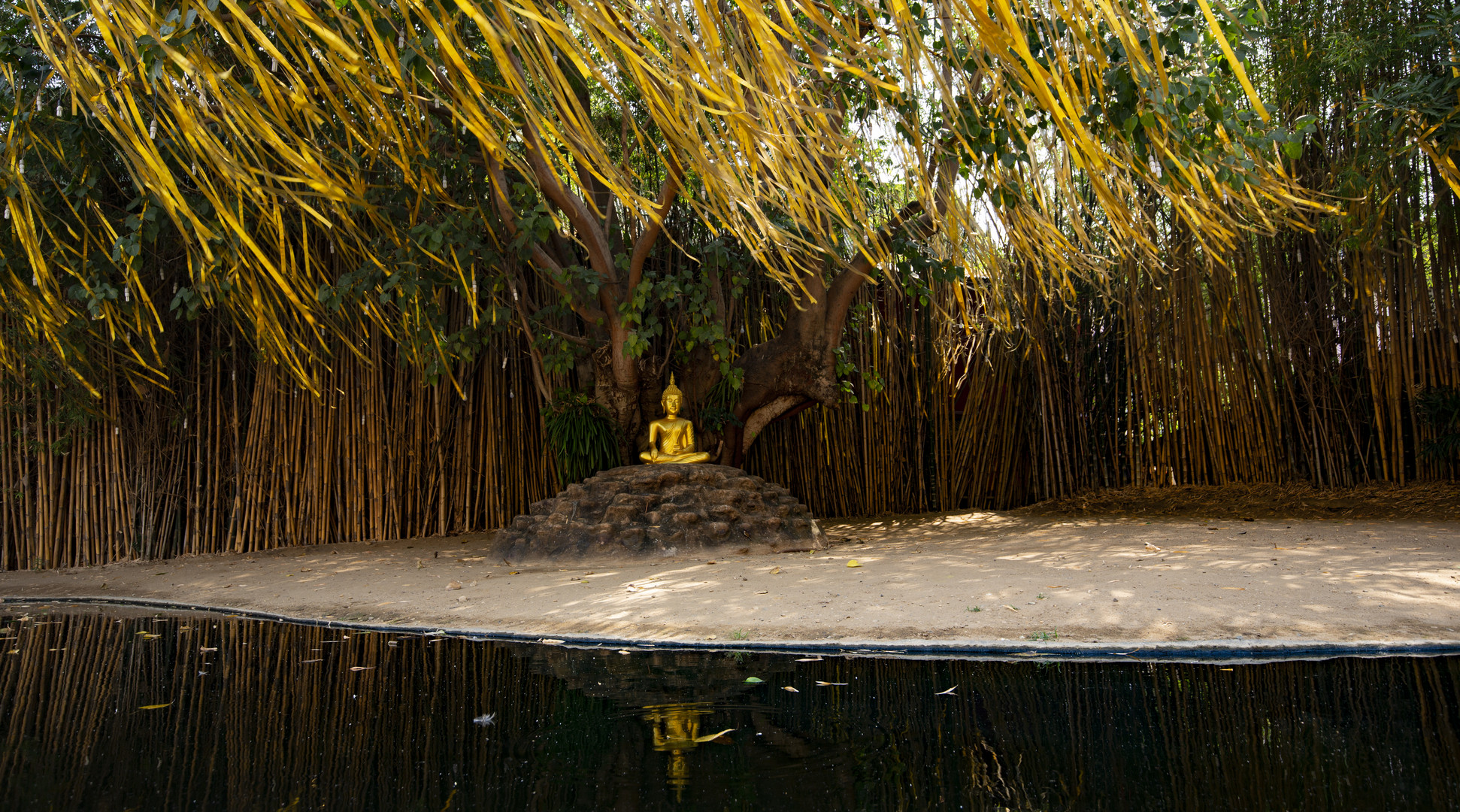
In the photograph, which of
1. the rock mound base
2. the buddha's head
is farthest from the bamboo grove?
the rock mound base

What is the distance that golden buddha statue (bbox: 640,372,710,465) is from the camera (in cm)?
361

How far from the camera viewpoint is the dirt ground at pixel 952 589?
1679 millimetres

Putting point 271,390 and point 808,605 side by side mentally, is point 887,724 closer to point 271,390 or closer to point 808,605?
point 808,605

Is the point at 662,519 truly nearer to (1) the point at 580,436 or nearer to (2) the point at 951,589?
(1) the point at 580,436

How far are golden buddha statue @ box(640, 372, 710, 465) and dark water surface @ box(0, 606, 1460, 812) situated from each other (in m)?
1.91

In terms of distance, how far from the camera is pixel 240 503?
4070 millimetres

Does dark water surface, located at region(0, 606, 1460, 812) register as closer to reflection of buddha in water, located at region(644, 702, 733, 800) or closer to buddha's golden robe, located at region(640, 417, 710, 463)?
reflection of buddha in water, located at region(644, 702, 733, 800)

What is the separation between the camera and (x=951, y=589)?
6.83 feet

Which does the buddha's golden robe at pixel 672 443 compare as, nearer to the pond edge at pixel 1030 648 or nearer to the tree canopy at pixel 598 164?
the tree canopy at pixel 598 164

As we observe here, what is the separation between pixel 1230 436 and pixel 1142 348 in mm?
538

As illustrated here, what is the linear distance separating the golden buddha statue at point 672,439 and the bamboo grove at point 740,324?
0.65 feet

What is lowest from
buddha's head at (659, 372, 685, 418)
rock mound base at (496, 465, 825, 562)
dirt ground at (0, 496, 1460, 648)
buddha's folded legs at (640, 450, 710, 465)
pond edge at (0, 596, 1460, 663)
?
pond edge at (0, 596, 1460, 663)

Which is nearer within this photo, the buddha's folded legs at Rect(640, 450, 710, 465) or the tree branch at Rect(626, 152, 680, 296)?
the tree branch at Rect(626, 152, 680, 296)

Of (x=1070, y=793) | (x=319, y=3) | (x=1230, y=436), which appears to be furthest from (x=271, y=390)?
(x=1230, y=436)
